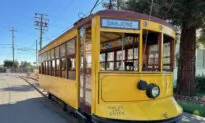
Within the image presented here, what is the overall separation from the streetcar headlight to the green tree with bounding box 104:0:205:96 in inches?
213

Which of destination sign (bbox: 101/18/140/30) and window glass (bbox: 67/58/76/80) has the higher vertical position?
destination sign (bbox: 101/18/140/30)

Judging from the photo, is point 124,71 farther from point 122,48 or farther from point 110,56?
A: point 110,56

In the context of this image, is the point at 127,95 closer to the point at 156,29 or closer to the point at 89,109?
the point at 89,109

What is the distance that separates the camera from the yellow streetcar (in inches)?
224

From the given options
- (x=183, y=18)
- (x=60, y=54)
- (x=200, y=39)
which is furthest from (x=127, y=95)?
(x=200, y=39)

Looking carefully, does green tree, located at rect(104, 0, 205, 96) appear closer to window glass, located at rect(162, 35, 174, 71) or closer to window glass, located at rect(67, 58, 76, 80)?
window glass, located at rect(162, 35, 174, 71)

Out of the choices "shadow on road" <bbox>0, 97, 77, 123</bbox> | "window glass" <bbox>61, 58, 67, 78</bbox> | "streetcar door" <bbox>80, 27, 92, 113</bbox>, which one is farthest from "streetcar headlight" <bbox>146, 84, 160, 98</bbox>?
"window glass" <bbox>61, 58, 67, 78</bbox>

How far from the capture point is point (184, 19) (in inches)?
441

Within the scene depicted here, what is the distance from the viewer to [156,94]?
6070 mm

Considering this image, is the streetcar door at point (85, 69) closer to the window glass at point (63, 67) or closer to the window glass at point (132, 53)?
the window glass at point (132, 53)

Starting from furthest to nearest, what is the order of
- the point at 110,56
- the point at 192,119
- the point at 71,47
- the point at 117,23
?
1. the point at 192,119
2. the point at 110,56
3. the point at 71,47
4. the point at 117,23

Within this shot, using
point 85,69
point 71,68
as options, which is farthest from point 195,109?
point 85,69

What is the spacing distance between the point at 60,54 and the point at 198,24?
571 cm

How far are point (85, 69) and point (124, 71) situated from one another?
1218 millimetres
